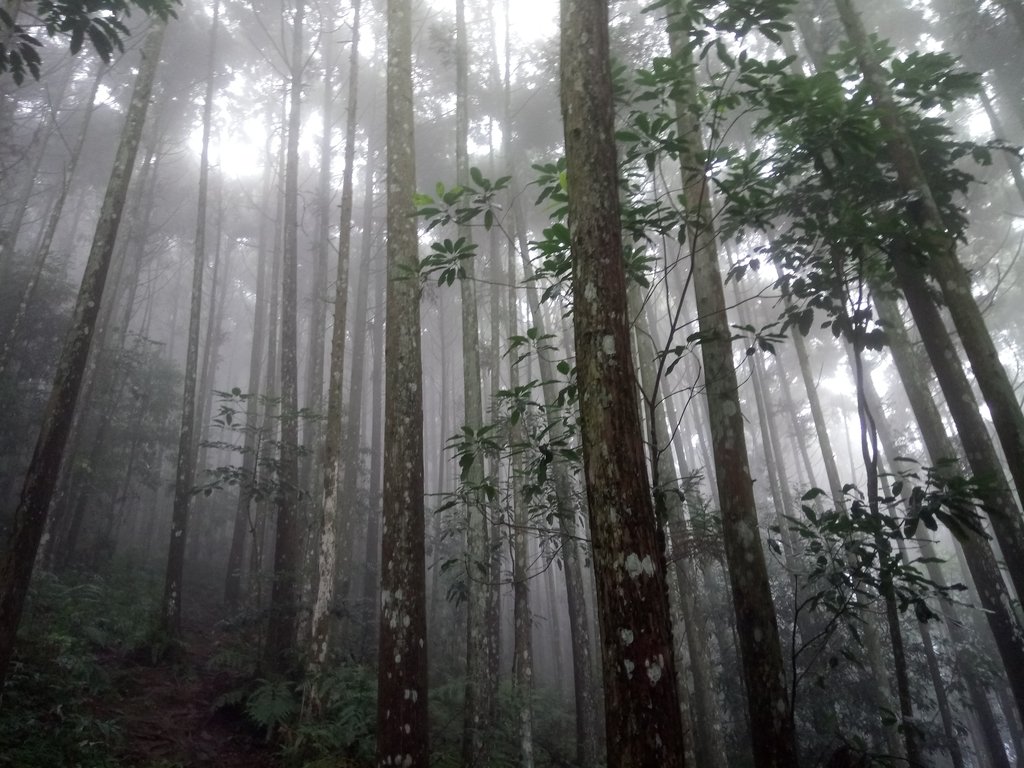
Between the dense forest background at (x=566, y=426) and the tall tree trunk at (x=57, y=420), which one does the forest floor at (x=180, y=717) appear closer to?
the dense forest background at (x=566, y=426)

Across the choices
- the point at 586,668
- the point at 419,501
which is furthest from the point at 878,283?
the point at 586,668

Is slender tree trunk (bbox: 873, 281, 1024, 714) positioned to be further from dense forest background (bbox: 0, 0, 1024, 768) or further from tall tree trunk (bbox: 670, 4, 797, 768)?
tall tree trunk (bbox: 670, 4, 797, 768)

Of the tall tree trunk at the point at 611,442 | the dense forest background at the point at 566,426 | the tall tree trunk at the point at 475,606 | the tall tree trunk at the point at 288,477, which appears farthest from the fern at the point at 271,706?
the tall tree trunk at the point at 611,442

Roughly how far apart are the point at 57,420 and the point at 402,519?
4394mm

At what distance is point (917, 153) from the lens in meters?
5.41

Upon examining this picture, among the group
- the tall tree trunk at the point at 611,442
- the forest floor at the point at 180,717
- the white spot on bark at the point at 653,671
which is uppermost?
the tall tree trunk at the point at 611,442

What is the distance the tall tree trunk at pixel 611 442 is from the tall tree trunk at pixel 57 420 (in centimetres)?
631

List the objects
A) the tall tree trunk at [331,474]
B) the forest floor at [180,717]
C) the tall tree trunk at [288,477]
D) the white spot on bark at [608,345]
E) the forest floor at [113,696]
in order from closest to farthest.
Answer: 1. the white spot on bark at [608,345]
2. the forest floor at [113,696]
3. the forest floor at [180,717]
4. the tall tree trunk at [331,474]
5. the tall tree trunk at [288,477]

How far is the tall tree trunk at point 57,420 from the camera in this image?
580 cm

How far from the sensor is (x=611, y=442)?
8.51 feet

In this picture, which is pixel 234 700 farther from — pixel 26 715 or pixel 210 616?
pixel 210 616

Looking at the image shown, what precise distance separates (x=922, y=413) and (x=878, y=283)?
3052 millimetres

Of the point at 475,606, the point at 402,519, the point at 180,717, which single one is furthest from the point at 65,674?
the point at 402,519

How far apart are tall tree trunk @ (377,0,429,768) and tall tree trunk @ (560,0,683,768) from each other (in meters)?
1.58
